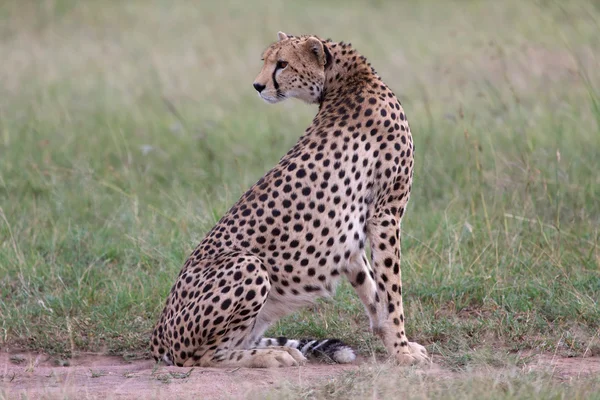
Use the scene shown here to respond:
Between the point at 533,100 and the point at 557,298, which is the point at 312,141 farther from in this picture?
the point at 533,100

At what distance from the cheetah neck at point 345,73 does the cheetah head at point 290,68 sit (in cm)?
3

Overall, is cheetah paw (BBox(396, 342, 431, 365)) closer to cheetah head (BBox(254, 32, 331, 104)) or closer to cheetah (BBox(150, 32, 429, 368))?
cheetah (BBox(150, 32, 429, 368))

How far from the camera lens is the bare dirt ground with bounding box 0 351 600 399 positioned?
10.6ft

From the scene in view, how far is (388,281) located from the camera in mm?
3848

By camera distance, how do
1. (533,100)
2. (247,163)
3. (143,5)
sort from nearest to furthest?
(247,163) → (533,100) → (143,5)

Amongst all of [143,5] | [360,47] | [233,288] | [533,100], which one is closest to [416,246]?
[233,288]

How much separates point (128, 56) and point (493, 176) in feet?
17.4

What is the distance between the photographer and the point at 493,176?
5.45 metres

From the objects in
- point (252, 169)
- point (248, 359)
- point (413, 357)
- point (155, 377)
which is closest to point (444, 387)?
point (413, 357)

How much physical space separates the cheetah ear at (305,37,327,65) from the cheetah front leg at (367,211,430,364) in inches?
27.4

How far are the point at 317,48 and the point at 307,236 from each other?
797 mm

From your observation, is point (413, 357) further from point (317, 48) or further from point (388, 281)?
point (317, 48)

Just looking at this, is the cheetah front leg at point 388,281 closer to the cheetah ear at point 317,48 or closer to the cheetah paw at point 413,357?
the cheetah paw at point 413,357

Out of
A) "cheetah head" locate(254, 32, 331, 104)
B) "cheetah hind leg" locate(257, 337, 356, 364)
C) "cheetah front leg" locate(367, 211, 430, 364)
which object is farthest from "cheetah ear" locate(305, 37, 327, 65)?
"cheetah hind leg" locate(257, 337, 356, 364)
